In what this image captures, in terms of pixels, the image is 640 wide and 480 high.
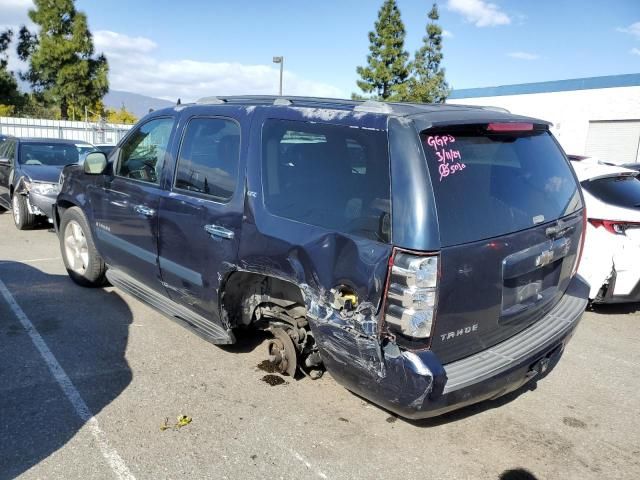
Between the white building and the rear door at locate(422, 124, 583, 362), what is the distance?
2276cm

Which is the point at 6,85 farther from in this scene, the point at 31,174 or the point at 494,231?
the point at 494,231

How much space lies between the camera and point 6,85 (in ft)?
120

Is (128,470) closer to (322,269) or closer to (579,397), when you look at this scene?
(322,269)

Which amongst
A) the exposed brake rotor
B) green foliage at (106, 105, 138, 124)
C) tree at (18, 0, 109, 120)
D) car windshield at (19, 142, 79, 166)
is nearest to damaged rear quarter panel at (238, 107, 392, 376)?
the exposed brake rotor

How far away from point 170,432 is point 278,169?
66.9 inches

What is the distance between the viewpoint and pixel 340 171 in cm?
282

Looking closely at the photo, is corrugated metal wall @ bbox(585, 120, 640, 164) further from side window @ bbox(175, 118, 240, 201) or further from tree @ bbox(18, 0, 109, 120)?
tree @ bbox(18, 0, 109, 120)

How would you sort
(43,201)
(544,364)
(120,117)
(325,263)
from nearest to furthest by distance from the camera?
(325,263), (544,364), (43,201), (120,117)

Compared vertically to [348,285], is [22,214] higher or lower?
lower

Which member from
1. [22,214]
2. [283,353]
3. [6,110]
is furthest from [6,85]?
[283,353]

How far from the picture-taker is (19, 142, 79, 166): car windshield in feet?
29.6

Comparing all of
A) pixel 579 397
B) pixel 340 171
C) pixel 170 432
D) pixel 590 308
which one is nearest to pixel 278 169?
pixel 340 171

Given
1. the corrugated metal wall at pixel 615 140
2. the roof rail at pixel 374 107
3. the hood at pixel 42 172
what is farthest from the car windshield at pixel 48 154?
the corrugated metal wall at pixel 615 140

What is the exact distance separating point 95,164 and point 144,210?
961 millimetres
